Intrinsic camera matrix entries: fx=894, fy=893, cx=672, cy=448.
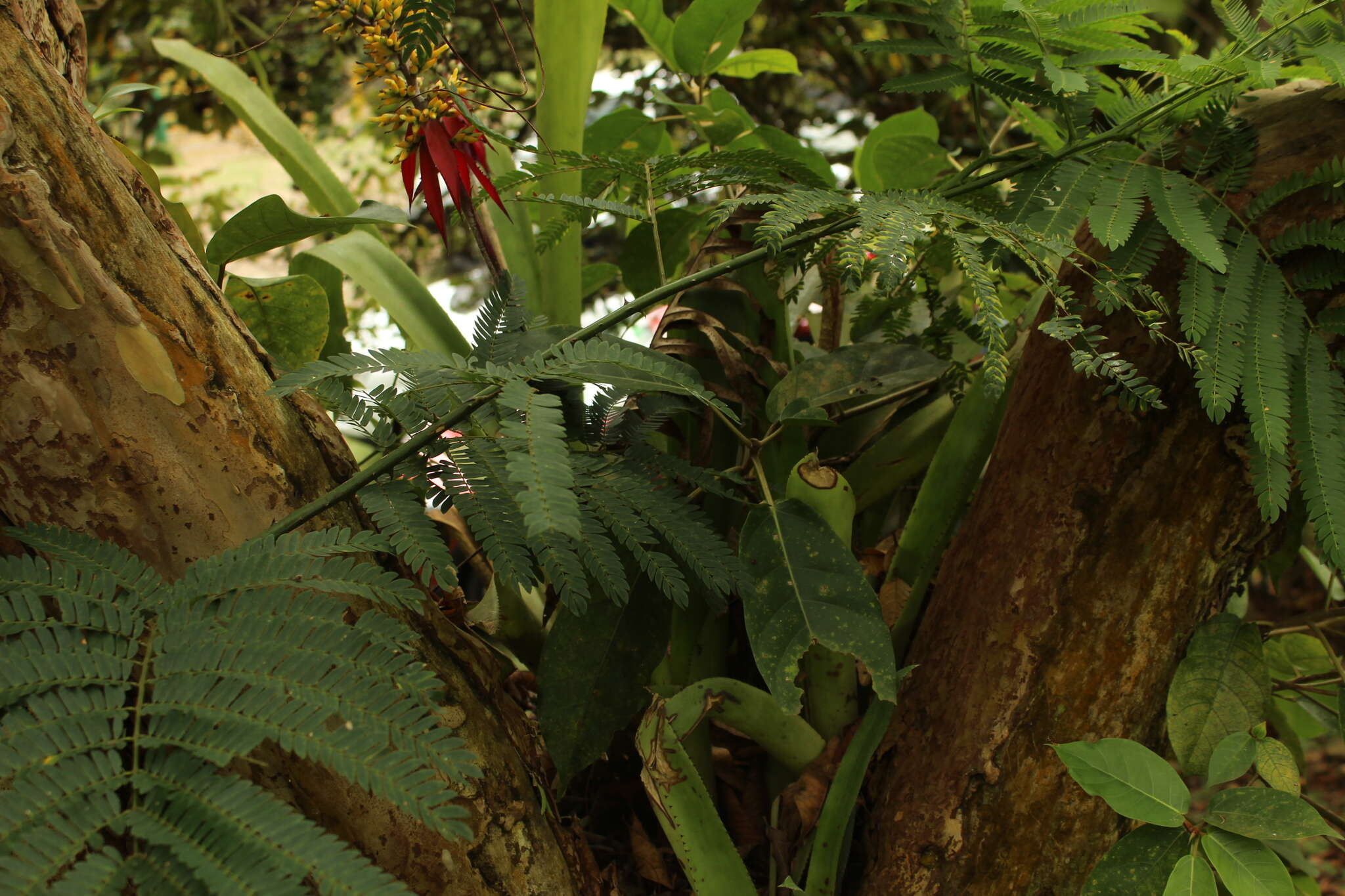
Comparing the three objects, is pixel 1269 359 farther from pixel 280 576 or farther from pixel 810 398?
pixel 280 576

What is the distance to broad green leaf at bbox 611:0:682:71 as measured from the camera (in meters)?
0.98

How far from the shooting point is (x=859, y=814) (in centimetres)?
72

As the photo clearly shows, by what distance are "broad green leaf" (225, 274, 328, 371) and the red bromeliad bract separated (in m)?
0.16

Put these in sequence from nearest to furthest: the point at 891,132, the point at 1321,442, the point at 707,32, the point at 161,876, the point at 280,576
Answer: the point at 161,876 < the point at 280,576 < the point at 1321,442 < the point at 707,32 < the point at 891,132

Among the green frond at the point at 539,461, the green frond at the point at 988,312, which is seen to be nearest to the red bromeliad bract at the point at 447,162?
the green frond at the point at 539,461

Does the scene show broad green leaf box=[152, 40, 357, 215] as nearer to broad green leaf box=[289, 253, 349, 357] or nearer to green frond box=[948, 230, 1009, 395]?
broad green leaf box=[289, 253, 349, 357]

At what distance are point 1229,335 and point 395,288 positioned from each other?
0.71 metres

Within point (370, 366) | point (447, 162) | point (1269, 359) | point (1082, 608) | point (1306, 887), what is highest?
point (447, 162)

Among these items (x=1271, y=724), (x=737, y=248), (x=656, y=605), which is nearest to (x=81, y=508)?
(x=656, y=605)

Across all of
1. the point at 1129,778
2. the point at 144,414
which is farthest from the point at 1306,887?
the point at 144,414

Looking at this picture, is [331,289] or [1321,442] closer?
[1321,442]

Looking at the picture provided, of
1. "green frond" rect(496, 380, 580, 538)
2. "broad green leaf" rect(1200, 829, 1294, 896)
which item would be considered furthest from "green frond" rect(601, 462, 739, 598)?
"broad green leaf" rect(1200, 829, 1294, 896)

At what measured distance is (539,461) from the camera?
439 millimetres

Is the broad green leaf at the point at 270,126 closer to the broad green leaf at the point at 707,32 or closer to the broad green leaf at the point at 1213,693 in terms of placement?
the broad green leaf at the point at 707,32
